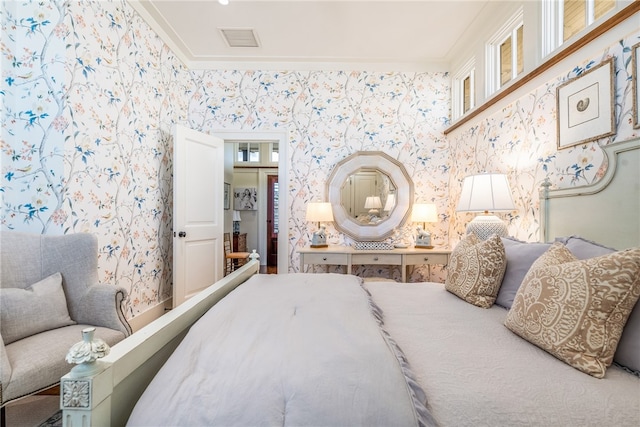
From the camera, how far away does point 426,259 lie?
2869 millimetres

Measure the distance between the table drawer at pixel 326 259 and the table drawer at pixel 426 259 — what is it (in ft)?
2.20

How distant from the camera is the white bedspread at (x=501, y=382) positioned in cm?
64

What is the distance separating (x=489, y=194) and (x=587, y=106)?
0.69m

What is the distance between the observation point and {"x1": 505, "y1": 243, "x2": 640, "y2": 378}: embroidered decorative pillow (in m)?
0.81

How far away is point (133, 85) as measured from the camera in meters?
2.43

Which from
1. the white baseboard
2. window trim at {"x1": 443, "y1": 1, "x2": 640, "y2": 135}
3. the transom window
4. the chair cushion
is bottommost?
the white baseboard

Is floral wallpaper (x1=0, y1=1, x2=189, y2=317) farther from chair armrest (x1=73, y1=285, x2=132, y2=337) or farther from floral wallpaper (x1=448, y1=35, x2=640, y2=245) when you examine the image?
floral wallpaper (x1=448, y1=35, x2=640, y2=245)

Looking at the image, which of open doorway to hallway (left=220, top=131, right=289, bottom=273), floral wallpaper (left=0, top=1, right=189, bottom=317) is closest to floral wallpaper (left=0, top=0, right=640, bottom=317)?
floral wallpaper (left=0, top=1, right=189, bottom=317)

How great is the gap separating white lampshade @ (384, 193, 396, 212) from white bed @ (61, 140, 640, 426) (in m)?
1.95

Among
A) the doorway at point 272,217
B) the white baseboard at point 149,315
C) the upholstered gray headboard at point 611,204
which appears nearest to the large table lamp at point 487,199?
the upholstered gray headboard at point 611,204

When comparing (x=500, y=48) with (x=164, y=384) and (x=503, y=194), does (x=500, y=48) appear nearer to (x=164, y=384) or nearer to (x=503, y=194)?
(x=503, y=194)

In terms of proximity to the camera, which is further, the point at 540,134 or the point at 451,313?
the point at 540,134

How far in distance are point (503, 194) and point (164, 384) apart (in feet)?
7.12

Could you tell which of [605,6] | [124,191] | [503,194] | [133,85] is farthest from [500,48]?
[124,191]
